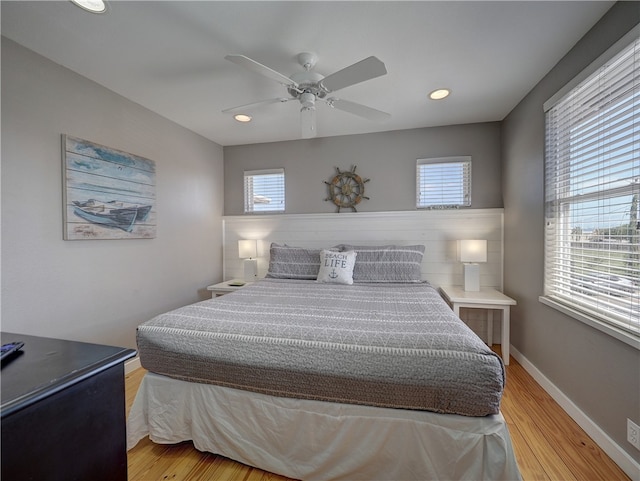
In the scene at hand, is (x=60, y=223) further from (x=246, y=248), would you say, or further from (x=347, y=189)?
(x=347, y=189)

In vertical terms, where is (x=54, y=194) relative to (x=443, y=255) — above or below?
above

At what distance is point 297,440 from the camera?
1354mm

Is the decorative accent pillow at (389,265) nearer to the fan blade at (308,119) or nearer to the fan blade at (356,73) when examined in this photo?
the fan blade at (308,119)

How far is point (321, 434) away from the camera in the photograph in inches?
52.1

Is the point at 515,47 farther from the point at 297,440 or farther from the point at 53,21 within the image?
the point at 53,21

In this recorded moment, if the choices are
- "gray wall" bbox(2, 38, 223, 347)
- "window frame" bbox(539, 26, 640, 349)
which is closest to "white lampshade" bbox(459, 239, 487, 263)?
"window frame" bbox(539, 26, 640, 349)

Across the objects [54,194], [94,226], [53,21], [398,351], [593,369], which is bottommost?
[593,369]

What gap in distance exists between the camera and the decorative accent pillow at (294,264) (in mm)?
3004

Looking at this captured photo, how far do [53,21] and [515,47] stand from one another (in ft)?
9.36

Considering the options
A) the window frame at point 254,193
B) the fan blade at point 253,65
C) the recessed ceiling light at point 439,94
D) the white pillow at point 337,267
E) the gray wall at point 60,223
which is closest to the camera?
the fan blade at point 253,65

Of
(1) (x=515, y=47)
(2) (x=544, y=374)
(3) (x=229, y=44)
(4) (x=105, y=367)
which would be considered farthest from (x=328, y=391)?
(1) (x=515, y=47)

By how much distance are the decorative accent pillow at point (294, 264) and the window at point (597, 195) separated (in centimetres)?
206

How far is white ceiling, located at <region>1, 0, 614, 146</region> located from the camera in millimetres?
1493

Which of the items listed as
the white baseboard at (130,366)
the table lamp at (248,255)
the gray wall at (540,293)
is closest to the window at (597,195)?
the gray wall at (540,293)
